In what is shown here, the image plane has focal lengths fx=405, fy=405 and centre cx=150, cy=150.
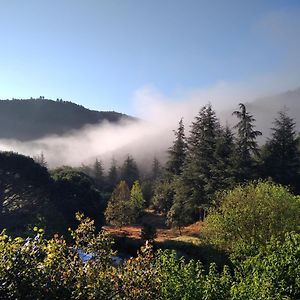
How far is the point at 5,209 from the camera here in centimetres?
5597

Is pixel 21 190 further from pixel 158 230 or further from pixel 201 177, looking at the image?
pixel 201 177

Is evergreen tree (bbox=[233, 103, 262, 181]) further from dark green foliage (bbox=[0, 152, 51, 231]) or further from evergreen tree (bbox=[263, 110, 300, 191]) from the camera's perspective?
dark green foliage (bbox=[0, 152, 51, 231])

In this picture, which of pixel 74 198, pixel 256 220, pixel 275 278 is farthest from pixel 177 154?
pixel 275 278

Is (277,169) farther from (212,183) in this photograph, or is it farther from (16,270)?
(16,270)

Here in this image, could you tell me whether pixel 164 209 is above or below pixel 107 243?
below

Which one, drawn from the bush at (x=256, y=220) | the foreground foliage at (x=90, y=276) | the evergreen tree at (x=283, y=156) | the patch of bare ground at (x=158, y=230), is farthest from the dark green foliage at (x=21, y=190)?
the foreground foliage at (x=90, y=276)

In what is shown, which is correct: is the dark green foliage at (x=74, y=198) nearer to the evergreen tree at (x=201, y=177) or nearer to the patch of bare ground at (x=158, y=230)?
the patch of bare ground at (x=158, y=230)

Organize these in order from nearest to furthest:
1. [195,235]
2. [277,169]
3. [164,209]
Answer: [195,235] < [277,169] < [164,209]

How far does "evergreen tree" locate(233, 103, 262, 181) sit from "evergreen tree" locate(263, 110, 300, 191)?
3919 millimetres

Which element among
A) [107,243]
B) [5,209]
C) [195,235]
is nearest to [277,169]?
[195,235]

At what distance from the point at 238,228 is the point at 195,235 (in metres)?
23.8

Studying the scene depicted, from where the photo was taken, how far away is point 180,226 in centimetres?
5866

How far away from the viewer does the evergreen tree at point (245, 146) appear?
5391cm

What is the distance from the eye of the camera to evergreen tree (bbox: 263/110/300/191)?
59375mm
